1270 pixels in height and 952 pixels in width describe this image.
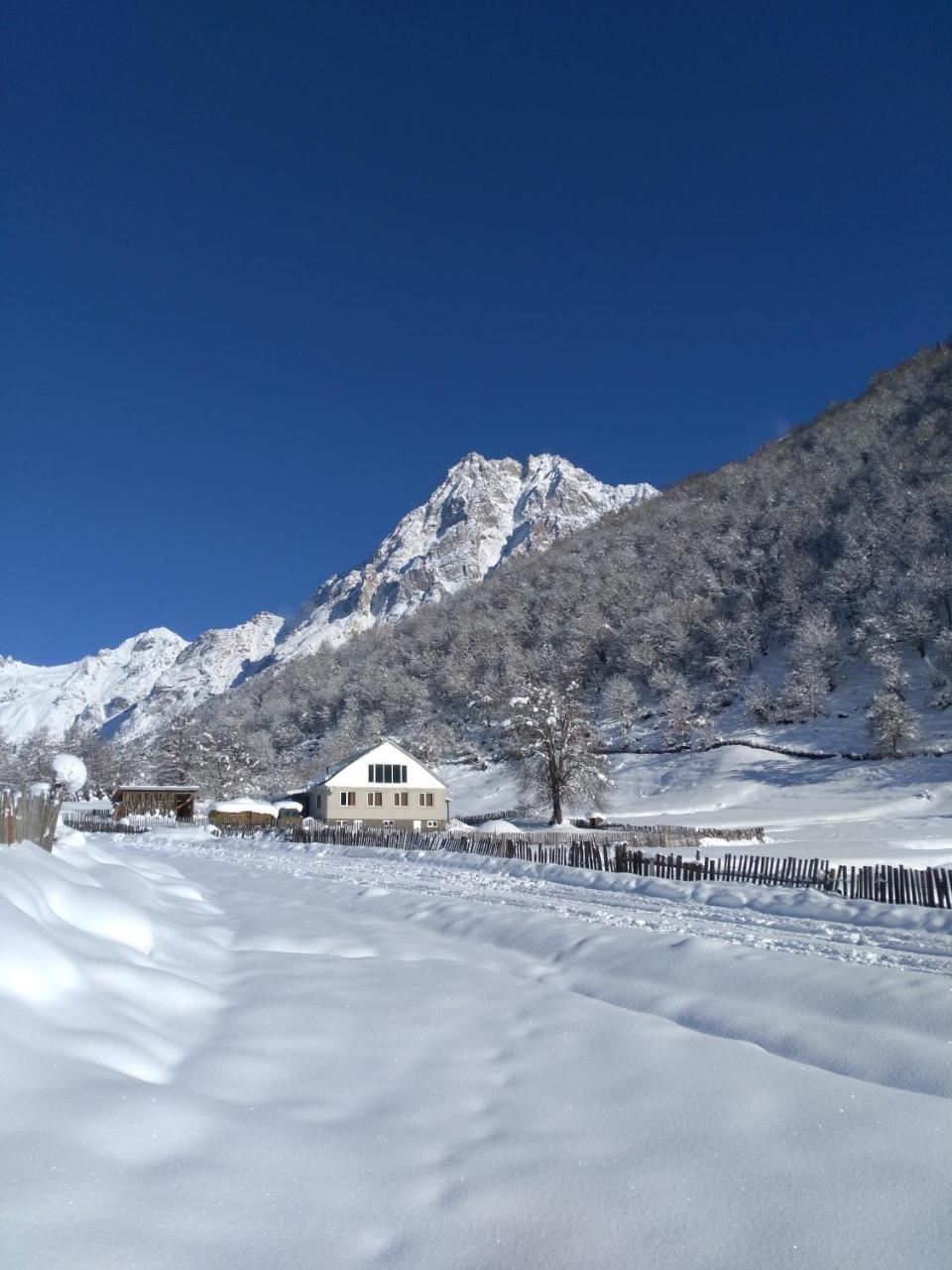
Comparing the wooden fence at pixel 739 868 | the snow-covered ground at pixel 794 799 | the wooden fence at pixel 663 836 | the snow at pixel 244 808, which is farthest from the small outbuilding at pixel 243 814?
the wooden fence at pixel 663 836

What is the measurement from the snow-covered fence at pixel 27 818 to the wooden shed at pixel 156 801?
53902 millimetres

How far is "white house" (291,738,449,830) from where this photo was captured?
57.0 m

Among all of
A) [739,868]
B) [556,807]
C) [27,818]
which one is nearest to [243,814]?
[556,807]

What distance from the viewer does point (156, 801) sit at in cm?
6875

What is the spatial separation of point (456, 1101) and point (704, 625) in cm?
8795

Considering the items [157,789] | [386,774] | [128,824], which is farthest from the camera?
[157,789]

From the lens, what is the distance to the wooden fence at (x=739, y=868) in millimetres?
15992

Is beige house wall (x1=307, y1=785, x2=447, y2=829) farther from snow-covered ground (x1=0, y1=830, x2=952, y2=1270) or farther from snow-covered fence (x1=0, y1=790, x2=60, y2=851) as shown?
snow-covered ground (x1=0, y1=830, x2=952, y2=1270)

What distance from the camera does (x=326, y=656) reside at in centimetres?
15362

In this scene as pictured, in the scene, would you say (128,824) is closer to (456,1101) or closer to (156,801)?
(156,801)

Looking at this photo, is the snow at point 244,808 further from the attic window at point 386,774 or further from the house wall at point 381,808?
the attic window at point 386,774

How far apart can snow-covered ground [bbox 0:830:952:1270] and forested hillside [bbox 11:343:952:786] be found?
2000 inches

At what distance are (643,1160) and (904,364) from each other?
18772cm

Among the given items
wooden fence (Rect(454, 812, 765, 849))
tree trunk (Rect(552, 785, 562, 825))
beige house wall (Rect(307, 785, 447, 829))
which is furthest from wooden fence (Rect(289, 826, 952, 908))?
beige house wall (Rect(307, 785, 447, 829))
